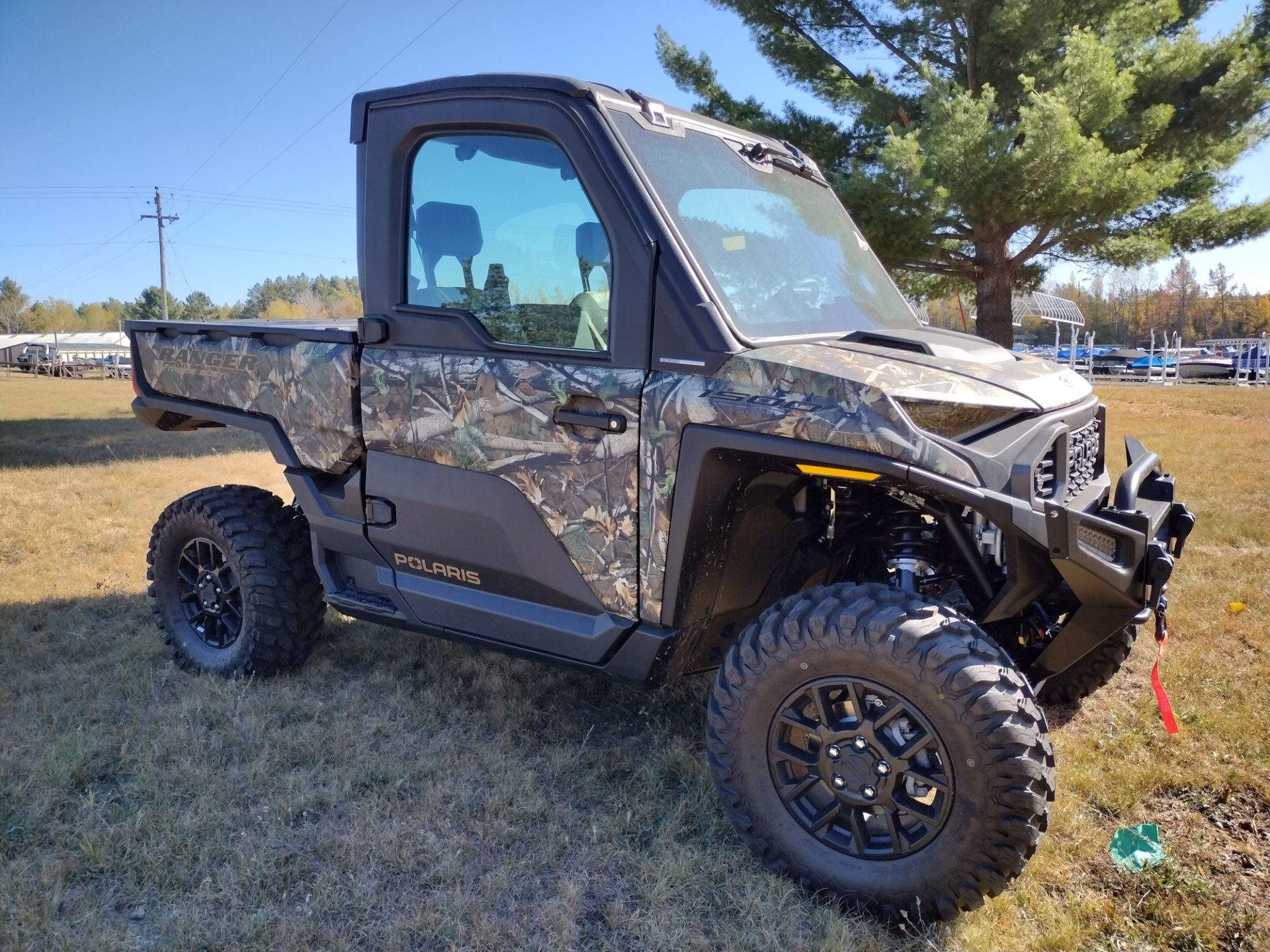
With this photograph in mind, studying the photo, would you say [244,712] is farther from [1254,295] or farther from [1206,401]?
[1254,295]

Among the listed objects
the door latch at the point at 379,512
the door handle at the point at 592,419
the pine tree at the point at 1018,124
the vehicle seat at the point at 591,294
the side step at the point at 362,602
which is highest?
the pine tree at the point at 1018,124

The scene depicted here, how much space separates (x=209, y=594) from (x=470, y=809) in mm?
1941

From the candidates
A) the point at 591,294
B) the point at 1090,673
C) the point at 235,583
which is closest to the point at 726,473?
the point at 591,294

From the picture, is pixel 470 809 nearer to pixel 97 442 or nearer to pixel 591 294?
pixel 591 294

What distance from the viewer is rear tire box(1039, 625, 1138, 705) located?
142 inches

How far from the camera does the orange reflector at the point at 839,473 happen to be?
257 centimetres

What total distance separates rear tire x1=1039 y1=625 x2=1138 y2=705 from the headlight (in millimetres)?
1485

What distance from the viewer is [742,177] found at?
3.35 meters

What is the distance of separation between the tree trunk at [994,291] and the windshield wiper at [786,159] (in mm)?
10753

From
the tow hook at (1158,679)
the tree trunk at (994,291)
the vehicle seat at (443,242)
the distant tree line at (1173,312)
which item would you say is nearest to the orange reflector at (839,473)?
the tow hook at (1158,679)

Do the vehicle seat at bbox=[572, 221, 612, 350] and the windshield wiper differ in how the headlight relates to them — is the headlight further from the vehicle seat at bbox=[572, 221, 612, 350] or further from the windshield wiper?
the windshield wiper

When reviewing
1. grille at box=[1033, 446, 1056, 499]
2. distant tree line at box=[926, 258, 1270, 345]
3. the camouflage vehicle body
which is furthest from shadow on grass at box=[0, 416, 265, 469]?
distant tree line at box=[926, 258, 1270, 345]

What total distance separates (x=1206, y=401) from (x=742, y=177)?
18.1 meters

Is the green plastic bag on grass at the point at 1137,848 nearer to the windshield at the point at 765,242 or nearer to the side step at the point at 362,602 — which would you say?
the windshield at the point at 765,242
